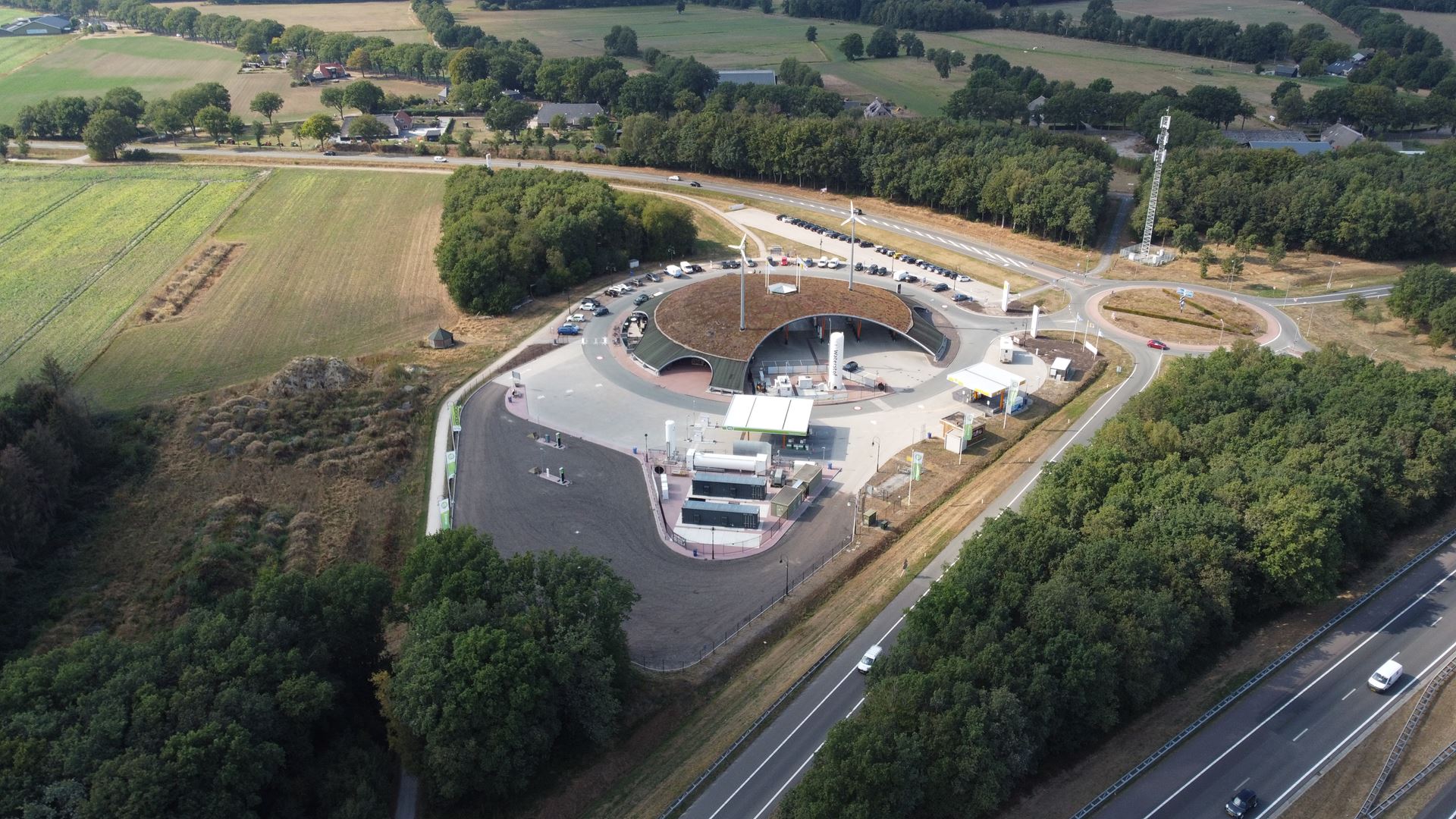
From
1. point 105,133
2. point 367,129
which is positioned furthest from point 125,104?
point 367,129

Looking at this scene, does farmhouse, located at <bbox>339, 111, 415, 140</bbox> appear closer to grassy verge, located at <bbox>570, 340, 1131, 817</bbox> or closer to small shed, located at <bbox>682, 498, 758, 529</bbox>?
small shed, located at <bbox>682, 498, 758, 529</bbox>

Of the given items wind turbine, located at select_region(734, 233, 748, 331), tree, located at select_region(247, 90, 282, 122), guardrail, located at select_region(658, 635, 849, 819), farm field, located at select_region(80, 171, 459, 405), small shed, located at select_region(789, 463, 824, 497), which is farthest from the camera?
tree, located at select_region(247, 90, 282, 122)

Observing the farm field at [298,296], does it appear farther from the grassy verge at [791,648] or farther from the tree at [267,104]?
the grassy verge at [791,648]

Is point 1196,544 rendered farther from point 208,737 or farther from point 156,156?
point 156,156

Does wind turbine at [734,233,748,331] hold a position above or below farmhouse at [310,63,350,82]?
below

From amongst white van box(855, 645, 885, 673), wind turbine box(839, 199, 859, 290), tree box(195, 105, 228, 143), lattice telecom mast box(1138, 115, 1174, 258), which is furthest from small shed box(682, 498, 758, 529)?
tree box(195, 105, 228, 143)

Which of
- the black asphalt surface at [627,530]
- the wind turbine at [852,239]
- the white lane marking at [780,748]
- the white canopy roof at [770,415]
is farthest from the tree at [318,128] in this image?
the white lane marking at [780,748]

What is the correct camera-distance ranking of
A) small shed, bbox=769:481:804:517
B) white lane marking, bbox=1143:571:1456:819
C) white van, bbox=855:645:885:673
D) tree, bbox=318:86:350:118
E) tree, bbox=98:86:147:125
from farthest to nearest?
tree, bbox=318:86:350:118
tree, bbox=98:86:147:125
small shed, bbox=769:481:804:517
white van, bbox=855:645:885:673
white lane marking, bbox=1143:571:1456:819
